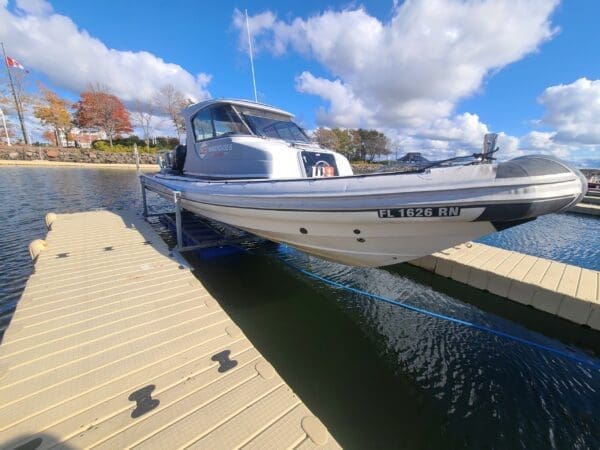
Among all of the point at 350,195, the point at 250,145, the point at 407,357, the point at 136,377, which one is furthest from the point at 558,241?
the point at 136,377

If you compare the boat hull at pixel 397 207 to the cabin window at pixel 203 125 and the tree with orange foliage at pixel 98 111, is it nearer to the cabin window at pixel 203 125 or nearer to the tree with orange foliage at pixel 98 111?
the cabin window at pixel 203 125

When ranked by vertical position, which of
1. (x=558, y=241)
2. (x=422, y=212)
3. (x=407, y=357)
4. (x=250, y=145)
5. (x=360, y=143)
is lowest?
(x=407, y=357)

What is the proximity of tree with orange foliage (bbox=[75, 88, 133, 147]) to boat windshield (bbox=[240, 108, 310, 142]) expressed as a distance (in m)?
42.3

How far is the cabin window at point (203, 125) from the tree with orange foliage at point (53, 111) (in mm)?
46447

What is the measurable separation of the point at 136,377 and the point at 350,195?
2.49 m

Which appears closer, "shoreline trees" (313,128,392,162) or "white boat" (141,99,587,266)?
"white boat" (141,99,587,266)

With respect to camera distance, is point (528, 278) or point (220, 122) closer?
point (528, 278)

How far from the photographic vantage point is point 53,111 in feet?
119

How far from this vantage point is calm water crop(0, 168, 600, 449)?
245 centimetres

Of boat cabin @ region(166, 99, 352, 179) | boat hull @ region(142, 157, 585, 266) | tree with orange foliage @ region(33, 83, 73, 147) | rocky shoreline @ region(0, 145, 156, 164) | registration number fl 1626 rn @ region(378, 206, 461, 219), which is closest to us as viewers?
boat hull @ region(142, 157, 585, 266)

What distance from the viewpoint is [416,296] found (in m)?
4.66

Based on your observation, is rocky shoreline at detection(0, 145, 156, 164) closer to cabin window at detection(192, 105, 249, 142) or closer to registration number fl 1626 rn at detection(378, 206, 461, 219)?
cabin window at detection(192, 105, 249, 142)

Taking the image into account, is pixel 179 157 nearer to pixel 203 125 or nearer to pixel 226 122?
pixel 203 125

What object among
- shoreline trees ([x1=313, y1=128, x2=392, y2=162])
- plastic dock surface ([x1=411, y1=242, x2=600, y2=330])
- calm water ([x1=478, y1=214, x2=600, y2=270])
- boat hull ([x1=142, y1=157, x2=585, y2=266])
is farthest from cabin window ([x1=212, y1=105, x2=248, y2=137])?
shoreline trees ([x1=313, y1=128, x2=392, y2=162])
